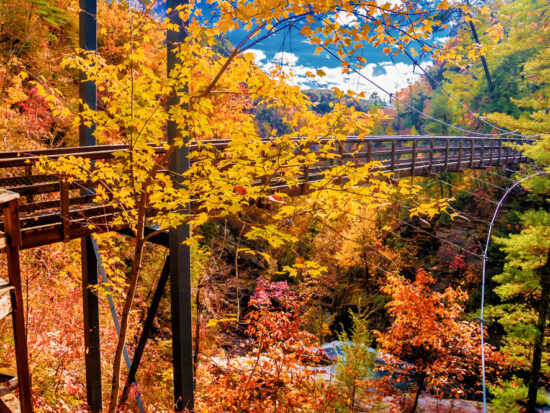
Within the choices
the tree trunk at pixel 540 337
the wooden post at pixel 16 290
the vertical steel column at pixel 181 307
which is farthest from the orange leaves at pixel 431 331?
the wooden post at pixel 16 290

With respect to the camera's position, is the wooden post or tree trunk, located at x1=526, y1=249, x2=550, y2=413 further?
tree trunk, located at x1=526, y1=249, x2=550, y2=413

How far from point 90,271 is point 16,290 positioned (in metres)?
3.22

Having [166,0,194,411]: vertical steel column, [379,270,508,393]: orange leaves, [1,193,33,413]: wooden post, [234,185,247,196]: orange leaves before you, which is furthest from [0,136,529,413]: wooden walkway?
[379,270,508,393]: orange leaves

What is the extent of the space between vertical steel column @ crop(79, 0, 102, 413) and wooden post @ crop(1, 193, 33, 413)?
272cm

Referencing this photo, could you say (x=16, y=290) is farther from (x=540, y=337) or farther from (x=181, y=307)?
(x=540, y=337)

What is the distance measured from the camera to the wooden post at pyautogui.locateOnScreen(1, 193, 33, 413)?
7.21ft

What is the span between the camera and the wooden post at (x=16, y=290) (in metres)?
2.20

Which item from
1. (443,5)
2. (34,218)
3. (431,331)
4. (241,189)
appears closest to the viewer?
(443,5)

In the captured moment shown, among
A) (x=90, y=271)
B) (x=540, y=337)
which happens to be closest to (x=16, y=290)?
(x=90, y=271)

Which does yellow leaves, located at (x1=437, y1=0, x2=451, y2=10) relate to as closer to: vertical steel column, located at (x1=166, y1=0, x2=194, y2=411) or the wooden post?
vertical steel column, located at (x1=166, y1=0, x2=194, y2=411)

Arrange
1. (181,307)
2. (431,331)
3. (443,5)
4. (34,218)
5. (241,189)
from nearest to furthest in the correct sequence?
(443,5) < (241,189) < (34,218) < (181,307) < (431,331)

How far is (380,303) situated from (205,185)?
56.1 ft

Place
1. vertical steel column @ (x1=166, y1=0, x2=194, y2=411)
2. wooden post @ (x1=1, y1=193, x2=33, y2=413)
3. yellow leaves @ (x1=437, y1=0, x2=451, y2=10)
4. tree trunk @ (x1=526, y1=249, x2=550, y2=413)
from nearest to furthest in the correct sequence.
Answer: wooden post @ (x1=1, y1=193, x2=33, y2=413) < yellow leaves @ (x1=437, y1=0, x2=451, y2=10) < vertical steel column @ (x1=166, y1=0, x2=194, y2=411) < tree trunk @ (x1=526, y1=249, x2=550, y2=413)

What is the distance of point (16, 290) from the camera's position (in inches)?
87.7
